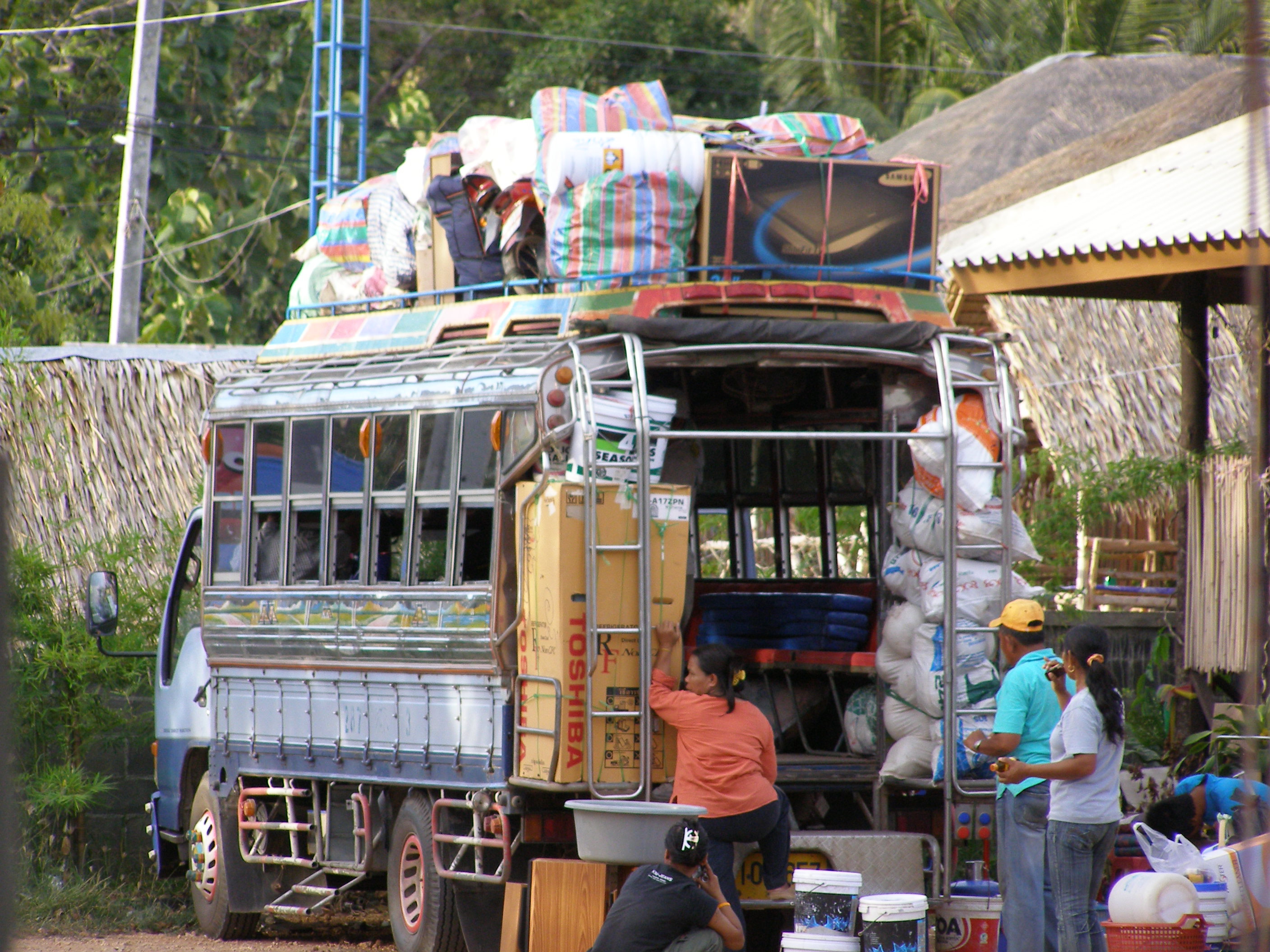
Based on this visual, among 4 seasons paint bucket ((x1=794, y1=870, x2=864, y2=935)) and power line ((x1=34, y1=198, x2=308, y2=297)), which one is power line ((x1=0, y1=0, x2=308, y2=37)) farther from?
4 seasons paint bucket ((x1=794, y1=870, x2=864, y2=935))

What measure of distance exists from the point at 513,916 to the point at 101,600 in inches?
139

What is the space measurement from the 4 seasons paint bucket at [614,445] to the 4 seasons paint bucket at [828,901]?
1.81 m

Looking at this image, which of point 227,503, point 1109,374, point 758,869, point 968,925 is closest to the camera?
point 968,925

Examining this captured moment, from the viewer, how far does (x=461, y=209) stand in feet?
30.9

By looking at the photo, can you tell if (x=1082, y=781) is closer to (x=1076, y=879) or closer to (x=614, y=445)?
(x=1076, y=879)

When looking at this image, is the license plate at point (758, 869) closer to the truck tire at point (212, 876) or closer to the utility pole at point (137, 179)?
the truck tire at point (212, 876)

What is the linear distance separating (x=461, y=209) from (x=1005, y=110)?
1525 cm

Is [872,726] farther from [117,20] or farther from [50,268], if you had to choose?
[117,20]

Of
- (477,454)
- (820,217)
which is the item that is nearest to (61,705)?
(477,454)

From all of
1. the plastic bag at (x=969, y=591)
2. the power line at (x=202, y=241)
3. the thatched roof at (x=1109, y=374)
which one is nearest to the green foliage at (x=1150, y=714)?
the thatched roof at (x=1109, y=374)

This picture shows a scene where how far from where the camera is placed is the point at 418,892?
29.1 ft

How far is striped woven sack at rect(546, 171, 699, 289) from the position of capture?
8.45 metres

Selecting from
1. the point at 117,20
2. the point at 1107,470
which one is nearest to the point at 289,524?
the point at 1107,470

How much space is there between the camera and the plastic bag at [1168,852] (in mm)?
7949
